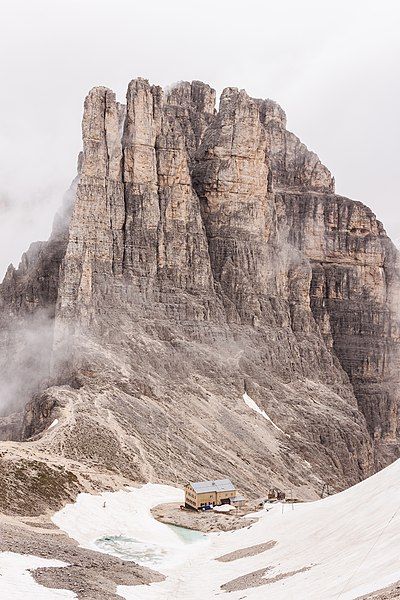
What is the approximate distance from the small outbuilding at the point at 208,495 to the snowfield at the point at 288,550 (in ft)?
29.4

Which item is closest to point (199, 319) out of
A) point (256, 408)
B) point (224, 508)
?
point (256, 408)

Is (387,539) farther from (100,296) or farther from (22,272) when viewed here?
(22,272)

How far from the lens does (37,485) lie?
63562 millimetres

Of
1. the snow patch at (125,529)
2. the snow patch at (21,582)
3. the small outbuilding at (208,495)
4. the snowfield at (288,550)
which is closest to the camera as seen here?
the snowfield at (288,550)

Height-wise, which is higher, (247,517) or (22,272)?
(22,272)

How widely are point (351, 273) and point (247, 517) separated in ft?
343

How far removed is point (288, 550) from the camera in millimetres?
40188

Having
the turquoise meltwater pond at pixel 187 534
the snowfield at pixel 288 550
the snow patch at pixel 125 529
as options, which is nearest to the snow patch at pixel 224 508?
the snow patch at pixel 125 529

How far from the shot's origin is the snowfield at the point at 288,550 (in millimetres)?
30219

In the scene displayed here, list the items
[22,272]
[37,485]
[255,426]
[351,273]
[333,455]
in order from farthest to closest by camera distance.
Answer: [351,273], [22,272], [333,455], [255,426], [37,485]

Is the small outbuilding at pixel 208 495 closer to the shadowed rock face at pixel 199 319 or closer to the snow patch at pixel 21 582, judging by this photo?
the shadowed rock face at pixel 199 319

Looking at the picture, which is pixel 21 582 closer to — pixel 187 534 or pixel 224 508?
pixel 187 534

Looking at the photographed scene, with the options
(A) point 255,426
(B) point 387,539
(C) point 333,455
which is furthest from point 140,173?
(B) point 387,539

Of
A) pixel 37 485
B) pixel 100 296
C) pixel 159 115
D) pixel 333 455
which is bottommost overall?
pixel 333 455
